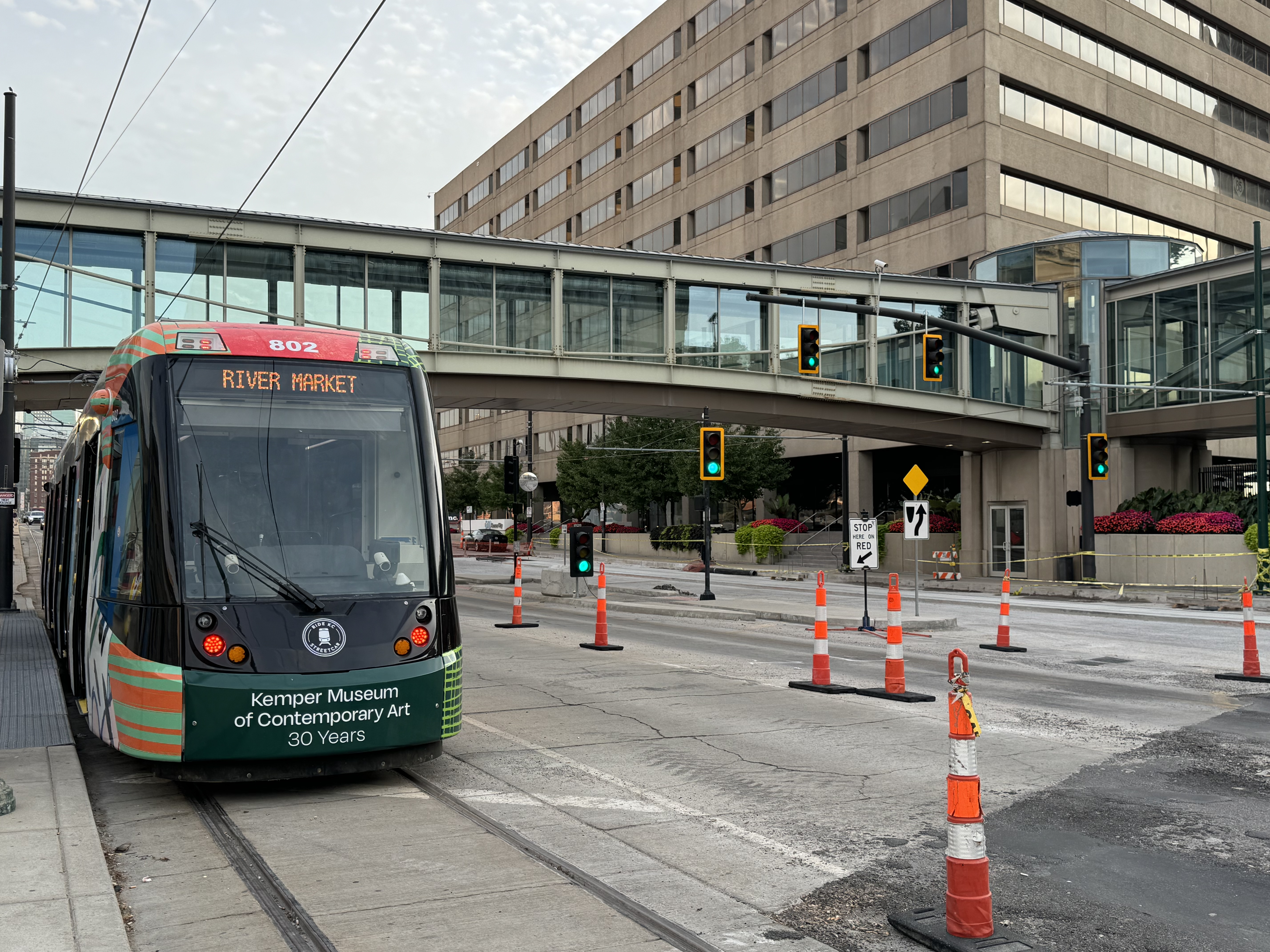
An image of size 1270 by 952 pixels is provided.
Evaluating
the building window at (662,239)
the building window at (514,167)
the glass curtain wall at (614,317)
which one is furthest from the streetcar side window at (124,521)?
the building window at (514,167)

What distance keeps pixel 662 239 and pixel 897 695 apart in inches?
2462

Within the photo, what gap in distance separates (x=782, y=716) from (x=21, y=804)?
253 inches

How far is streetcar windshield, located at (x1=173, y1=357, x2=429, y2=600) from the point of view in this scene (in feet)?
25.1

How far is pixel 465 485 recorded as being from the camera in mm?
88938

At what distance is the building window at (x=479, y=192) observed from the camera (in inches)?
3964

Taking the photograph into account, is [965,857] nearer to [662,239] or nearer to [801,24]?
[801,24]

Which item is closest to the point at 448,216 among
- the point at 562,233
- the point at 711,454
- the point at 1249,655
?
the point at 562,233

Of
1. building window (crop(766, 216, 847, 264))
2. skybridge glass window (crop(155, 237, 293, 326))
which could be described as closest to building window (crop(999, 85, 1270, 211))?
building window (crop(766, 216, 847, 264))

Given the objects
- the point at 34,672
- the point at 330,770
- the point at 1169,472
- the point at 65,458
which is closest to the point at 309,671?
the point at 330,770

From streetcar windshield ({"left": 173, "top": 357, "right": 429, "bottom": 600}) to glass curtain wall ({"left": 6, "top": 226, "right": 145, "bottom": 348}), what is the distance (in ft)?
69.3

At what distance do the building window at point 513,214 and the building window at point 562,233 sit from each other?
482cm

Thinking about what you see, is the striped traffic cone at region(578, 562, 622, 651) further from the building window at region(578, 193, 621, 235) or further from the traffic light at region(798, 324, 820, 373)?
the building window at region(578, 193, 621, 235)

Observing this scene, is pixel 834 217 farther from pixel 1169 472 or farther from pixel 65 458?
pixel 65 458

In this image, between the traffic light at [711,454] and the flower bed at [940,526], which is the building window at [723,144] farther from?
the traffic light at [711,454]
